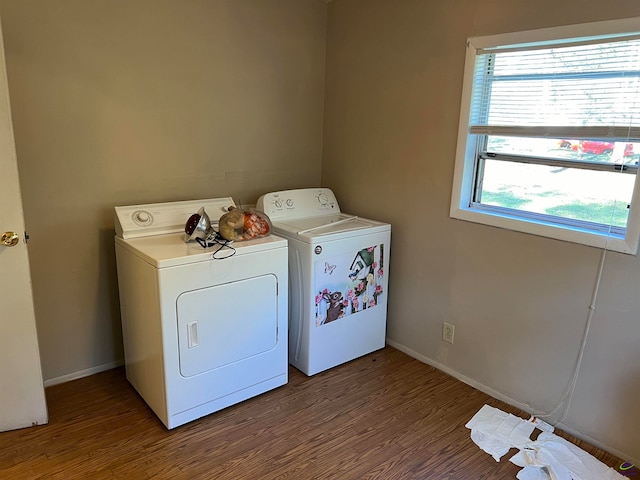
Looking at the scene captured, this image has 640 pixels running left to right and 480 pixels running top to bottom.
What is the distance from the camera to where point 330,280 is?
2646 mm

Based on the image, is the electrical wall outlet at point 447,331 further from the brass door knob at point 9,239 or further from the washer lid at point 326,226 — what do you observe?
the brass door knob at point 9,239

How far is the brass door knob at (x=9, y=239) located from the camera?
6.45 feet

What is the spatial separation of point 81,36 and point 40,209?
85cm

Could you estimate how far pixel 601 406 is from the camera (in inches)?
84.8

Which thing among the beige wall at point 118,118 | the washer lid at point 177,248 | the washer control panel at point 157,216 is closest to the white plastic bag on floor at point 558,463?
the washer lid at point 177,248

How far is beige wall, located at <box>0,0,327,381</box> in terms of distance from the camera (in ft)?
7.36

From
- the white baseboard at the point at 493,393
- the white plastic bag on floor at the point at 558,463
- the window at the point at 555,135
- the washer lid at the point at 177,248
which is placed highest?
the window at the point at 555,135

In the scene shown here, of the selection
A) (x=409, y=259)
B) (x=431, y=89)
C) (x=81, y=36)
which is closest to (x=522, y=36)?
(x=431, y=89)

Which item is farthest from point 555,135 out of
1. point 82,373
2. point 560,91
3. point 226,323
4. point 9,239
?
point 82,373

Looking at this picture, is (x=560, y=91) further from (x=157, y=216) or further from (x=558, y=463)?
(x=157, y=216)

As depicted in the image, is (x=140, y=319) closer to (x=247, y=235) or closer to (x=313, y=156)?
(x=247, y=235)

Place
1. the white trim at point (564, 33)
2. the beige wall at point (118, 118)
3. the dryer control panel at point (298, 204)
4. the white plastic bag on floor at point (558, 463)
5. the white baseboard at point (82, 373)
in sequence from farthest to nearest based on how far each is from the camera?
1. the dryer control panel at point (298, 204)
2. the white baseboard at point (82, 373)
3. the beige wall at point (118, 118)
4. the white plastic bag on floor at point (558, 463)
5. the white trim at point (564, 33)

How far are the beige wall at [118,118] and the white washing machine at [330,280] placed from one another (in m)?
0.38

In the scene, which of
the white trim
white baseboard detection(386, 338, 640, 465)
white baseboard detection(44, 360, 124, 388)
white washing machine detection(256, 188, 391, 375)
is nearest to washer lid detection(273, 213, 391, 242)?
white washing machine detection(256, 188, 391, 375)
